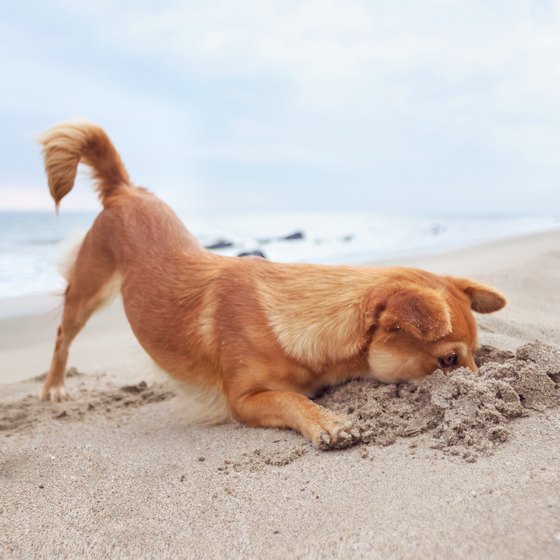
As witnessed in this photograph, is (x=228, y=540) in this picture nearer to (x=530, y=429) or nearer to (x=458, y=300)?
(x=530, y=429)

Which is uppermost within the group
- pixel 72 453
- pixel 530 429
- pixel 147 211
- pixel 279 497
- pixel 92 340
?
pixel 147 211

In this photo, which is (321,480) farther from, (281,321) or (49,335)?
(49,335)

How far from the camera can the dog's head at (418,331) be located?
110 inches

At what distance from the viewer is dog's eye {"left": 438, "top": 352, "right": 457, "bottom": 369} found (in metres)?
3.00

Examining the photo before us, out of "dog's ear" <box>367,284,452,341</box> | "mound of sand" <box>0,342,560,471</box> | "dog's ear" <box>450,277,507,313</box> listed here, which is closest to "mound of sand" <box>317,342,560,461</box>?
"mound of sand" <box>0,342,560,471</box>

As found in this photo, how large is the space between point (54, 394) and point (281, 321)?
2.34 meters

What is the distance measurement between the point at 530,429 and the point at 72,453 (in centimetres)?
229

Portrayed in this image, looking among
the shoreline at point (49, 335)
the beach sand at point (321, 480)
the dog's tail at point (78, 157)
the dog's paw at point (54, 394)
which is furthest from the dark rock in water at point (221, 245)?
the beach sand at point (321, 480)

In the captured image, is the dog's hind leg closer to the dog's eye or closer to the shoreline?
the shoreline

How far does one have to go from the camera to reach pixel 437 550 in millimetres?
1693

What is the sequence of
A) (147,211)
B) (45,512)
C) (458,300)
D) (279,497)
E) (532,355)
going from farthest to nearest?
(147,211) < (458,300) < (532,355) < (45,512) < (279,497)

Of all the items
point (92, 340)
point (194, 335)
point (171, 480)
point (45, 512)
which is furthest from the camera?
point (92, 340)

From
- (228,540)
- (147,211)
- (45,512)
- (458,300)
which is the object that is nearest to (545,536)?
(228,540)

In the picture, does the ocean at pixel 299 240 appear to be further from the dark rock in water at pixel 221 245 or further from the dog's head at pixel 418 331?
the dog's head at pixel 418 331
